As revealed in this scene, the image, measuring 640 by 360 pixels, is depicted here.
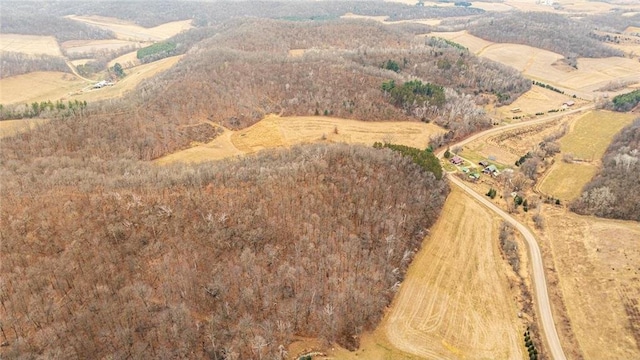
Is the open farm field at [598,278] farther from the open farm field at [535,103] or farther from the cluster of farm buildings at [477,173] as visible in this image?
the open farm field at [535,103]

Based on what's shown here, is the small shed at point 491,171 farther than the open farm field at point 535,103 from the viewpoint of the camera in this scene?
No

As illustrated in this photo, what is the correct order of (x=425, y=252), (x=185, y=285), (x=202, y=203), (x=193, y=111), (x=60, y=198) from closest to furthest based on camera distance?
1. (x=185, y=285)
2. (x=60, y=198)
3. (x=202, y=203)
4. (x=425, y=252)
5. (x=193, y=111)

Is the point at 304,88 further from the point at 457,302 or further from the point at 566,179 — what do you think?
the point at 457,302

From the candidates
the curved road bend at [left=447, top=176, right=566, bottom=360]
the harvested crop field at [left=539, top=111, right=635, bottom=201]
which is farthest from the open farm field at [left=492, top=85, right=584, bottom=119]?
the curved road bend at [left=447, top=176, right=566, bottom=360]

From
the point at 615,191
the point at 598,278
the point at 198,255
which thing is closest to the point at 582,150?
the point at 615,191

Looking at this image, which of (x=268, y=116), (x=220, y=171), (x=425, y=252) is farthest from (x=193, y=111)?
(x=425, y=252)

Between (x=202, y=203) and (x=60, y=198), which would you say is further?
(x=202, y=203)

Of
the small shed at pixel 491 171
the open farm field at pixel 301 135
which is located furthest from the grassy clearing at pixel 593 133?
the open farm field at pixel 301 135

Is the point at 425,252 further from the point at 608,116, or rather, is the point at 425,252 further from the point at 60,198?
the point at 608,116
